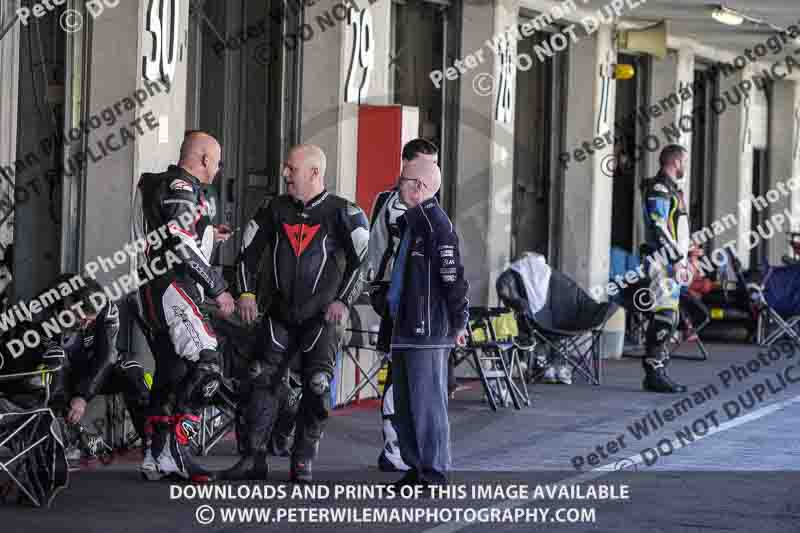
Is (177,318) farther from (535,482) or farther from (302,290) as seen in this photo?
(535,482)

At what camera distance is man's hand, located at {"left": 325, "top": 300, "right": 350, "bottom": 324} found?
8.77 metres

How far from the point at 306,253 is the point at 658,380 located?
6.23 metres

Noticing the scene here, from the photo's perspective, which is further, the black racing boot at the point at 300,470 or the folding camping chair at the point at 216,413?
the folding camping chair at the point at 216,413

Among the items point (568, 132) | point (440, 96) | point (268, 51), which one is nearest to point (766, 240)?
point (568, 132)

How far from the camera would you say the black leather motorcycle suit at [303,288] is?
8.80m

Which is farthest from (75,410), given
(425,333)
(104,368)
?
(425,333)

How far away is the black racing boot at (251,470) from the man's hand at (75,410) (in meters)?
1.01

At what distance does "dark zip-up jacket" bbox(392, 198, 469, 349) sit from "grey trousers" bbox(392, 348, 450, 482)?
90 millimetres

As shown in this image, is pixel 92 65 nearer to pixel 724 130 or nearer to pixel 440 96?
pixel 440 96

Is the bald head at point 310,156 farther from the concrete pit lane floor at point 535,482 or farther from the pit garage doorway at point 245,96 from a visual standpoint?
the pit garage doorway at point 245,96

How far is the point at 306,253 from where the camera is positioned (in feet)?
29.1

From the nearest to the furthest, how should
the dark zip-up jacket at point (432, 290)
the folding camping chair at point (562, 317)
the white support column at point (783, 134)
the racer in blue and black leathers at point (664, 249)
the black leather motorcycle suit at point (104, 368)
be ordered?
the dark zip-up jacket at point (432, 290) → the black leather motorcycle suit at point (104, 368) → the racer in blue and black leathers at point (664, 249) → the folding camping chair at point (562, 317) → the white support column at point (783, 134)

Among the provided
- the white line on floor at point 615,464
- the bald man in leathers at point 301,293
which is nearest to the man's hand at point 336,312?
the bald man in leathers at point 301,293

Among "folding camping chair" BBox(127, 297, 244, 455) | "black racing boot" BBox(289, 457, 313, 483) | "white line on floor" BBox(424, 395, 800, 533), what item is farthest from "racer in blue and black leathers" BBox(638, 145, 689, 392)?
"black racing boot" BBox(289, 457, 313, 483)
